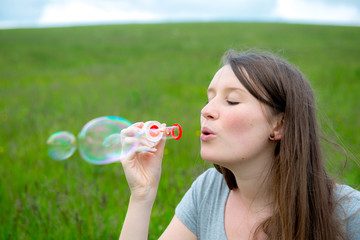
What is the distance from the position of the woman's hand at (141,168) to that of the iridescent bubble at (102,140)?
440 millimetres

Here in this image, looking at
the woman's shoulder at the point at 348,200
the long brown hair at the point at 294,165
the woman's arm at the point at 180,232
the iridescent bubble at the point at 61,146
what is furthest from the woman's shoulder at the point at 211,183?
the iridescent bubble at the point at 61,146

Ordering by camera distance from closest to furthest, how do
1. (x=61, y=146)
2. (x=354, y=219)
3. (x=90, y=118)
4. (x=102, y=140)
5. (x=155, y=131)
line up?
(x=354, y=219)
(x=155, y=131)
(x=102, y=140)
(x=61, y=146)
(x=90, y=118)

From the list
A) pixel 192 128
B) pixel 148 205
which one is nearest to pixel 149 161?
pixel 148 205

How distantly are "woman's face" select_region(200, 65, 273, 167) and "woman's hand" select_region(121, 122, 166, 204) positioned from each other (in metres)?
0.33

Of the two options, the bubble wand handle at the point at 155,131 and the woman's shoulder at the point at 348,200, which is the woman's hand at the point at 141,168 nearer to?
the bubble wand handle at the point at 155,131

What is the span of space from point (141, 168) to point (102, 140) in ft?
1.97

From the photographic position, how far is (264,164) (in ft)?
5.76

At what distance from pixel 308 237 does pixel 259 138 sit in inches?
21.9

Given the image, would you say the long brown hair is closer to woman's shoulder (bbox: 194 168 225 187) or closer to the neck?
the neck

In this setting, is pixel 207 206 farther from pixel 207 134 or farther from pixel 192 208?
pixel 207 134

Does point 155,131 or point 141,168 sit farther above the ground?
point 155,131

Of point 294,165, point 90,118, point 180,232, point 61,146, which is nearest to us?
point 294,165

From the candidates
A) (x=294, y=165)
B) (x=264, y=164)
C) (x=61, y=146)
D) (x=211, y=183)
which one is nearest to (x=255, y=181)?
(x=264, y=164)

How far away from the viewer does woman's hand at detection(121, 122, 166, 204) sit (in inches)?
72.8
